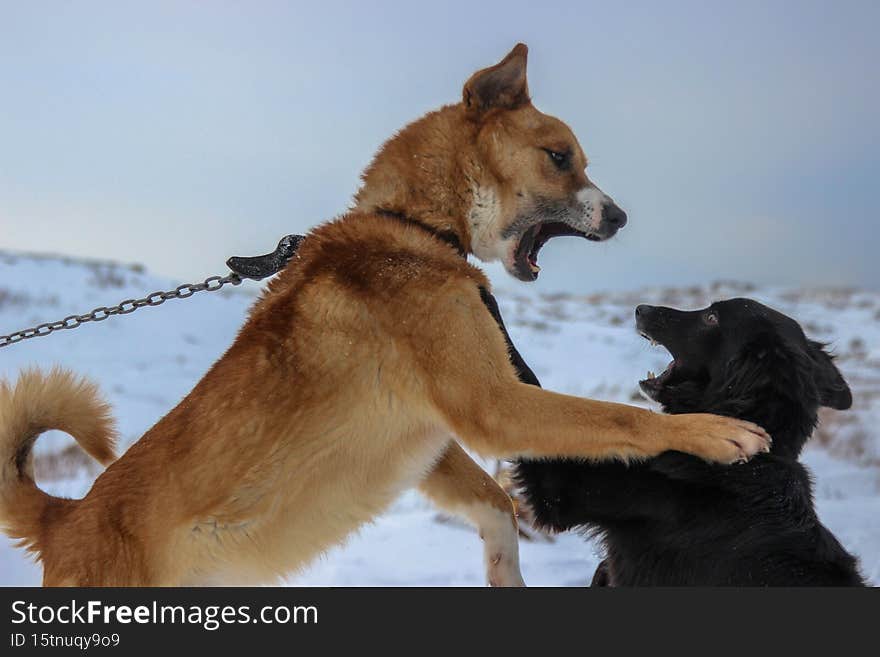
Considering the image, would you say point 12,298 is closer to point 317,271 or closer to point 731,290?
point 731,290

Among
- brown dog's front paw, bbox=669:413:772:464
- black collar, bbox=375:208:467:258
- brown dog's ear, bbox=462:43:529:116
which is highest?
brown dog's ear, bbox=462:43:529:116

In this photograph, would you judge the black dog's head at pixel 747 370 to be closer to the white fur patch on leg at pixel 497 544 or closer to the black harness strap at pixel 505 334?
the black harness strap at pixel 505 334

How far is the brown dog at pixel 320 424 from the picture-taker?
2.92m

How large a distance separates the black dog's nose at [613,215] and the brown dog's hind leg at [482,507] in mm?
1252

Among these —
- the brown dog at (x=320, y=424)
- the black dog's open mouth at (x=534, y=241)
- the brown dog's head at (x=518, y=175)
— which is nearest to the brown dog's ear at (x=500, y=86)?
the brown dog's head at (x=518, y=175)

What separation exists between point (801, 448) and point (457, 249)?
1612 millimetres

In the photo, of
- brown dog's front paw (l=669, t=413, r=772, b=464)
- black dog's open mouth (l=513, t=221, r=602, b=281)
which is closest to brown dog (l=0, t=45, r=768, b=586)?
brown dog's front paw (l=669, t=413, r=772, b=464)

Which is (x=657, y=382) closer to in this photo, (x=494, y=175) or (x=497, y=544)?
(x=497, y=544)

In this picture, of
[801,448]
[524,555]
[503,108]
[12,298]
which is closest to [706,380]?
Answer: [801,448]

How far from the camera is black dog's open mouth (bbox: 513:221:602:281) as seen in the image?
3.70 m

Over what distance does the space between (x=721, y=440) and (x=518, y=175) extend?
1432 mm

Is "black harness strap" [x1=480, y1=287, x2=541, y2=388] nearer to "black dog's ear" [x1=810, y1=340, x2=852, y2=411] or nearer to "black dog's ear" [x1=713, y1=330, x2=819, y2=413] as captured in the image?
"black dog's ear" [x1=713, y1=330, x2=819, y2=413]

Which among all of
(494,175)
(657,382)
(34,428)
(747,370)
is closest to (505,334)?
(494,175)

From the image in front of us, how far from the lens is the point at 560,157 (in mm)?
3643
